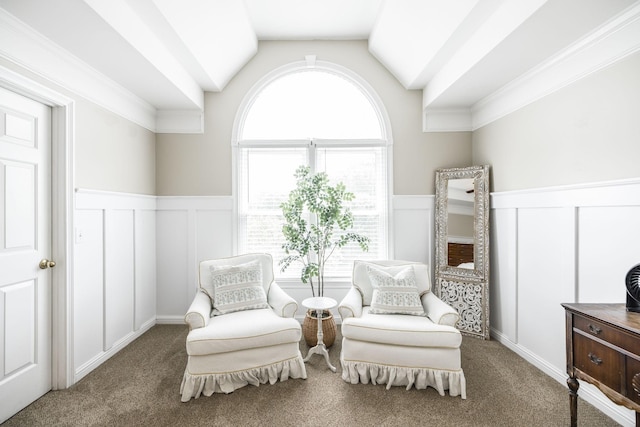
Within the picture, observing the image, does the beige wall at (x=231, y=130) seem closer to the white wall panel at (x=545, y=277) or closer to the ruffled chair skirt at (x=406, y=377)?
the white wall panel at (x=545, y=277)

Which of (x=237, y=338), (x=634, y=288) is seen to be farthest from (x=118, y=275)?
(x=634, y=288)

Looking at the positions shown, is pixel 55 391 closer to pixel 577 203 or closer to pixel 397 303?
pixel 397 303

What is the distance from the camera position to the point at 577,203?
7.57 feet

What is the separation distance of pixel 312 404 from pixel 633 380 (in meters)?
1.75

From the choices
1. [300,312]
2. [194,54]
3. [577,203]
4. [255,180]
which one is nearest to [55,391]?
[300,312]

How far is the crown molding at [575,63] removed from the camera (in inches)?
75.9

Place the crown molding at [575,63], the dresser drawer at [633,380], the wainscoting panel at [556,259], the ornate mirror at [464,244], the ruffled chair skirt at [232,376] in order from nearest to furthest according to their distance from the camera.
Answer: the dresser drawer at [633,380]
the crown molding at [575,63]
the wainscoting panel at [556,259]
the ruffled chair skirt at [232,376]
the ornate mirror at [464,244]

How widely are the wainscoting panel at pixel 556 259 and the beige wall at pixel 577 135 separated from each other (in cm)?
12

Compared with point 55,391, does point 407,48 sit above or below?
above

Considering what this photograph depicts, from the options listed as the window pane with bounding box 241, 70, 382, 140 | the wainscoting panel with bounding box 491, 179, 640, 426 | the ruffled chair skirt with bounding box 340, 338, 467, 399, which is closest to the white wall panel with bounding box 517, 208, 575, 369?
the wainscoting panel with bounding box 491, 179, 640, 426

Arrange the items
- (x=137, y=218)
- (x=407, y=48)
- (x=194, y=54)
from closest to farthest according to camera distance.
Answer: (x=194, y=54), (x=407, y=48), (x=137, y=218)

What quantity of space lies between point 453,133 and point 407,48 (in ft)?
3.73

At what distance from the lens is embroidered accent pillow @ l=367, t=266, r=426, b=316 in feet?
8.79

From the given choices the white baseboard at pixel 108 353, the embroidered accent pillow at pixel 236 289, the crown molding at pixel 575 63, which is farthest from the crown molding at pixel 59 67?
the crown molding at pixel 575 63
